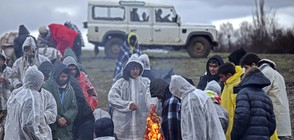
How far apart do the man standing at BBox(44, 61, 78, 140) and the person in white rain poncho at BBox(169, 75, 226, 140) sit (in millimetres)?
1865

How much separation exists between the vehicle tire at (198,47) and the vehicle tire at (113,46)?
253cm

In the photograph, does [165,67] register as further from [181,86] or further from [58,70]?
[181,86]

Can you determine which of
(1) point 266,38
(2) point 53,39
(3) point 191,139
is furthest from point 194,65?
(3) point 191,139

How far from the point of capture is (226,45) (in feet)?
121

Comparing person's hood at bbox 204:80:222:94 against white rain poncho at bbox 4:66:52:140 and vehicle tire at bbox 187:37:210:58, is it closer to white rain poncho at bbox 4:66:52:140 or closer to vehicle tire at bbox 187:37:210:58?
white rain poncho at bbox 4:66:52:140

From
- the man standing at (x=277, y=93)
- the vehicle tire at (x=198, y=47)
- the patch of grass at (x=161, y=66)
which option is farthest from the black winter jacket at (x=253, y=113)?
the vehicle tire at (x=198, y=47)

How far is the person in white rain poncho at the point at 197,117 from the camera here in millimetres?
7055

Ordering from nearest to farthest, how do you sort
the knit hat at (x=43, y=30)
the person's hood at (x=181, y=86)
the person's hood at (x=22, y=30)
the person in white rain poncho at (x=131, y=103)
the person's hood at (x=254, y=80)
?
the person's hood at (x=181, y=86) < the person's hood at (x=254, y=80) < the person in white rain poncho at (x=131, y=103) < the person's hood at (x=22, y=30) < the knit hat at (x=43, y=30)

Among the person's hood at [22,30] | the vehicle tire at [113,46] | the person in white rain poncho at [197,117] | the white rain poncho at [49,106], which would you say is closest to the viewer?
the person in white rain poncho at [197,117]

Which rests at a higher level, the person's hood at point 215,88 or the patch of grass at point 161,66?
the person's hood at point 215,88

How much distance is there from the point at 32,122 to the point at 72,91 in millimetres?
1206

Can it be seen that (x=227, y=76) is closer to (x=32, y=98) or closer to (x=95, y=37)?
(x=32, y=98)

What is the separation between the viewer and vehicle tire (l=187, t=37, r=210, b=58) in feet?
80.1

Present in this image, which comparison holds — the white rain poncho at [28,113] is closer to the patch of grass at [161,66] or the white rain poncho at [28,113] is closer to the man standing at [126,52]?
the man standing at [126,52]
